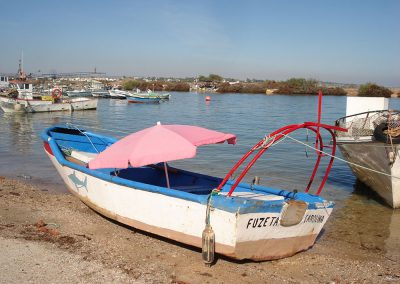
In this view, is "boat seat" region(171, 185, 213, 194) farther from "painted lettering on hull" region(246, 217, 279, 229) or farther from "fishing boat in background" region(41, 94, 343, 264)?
"painted lettering on hull" region(246, 217, 279, 229)

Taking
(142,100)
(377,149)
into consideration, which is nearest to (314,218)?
(377,149)

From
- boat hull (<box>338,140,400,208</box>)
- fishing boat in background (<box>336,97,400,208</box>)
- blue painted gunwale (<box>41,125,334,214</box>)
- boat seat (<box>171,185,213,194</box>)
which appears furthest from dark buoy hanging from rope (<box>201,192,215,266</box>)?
boat hull (<box>338,140,400,208</box>)

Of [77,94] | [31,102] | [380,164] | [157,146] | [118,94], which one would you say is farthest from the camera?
[118,94]

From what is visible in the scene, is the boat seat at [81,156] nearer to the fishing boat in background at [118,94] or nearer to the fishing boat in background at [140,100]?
the fishing boat in background at [140,100]

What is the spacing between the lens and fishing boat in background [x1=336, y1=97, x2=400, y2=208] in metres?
11.1

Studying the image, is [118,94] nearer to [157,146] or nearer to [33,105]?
[33,105]

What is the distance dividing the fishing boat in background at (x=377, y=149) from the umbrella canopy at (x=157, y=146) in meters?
4.68

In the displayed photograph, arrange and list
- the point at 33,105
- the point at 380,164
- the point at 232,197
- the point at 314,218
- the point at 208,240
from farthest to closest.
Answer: the point at 33,105
the point at 380,164
the point at 314,218
the point at 232,197
the point at 208,240

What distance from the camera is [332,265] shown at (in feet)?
24.9

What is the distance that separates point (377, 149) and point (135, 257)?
24.1 ft

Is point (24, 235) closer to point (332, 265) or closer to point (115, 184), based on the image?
point (115, 184)

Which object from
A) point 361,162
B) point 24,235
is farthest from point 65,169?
point 361,162

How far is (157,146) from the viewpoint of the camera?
7.29 meters

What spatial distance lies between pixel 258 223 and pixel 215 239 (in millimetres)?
740
